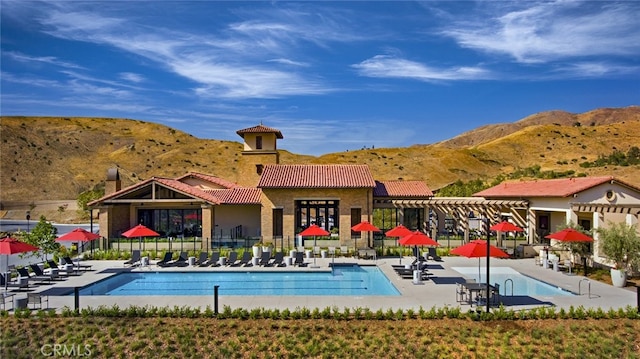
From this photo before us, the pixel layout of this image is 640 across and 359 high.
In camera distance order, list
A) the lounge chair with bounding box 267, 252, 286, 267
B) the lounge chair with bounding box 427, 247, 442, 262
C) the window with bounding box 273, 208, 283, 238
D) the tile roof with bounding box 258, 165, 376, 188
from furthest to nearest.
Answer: the window with bounding box 273, 208, 283, 238 < the tile roof with bounding box 258, 165, 376, 188 < the lounge chair with bounding box 427, 247, 442, 262 < the lounge chair with bounding box 267, 252, 286, 267

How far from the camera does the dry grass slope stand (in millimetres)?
81562

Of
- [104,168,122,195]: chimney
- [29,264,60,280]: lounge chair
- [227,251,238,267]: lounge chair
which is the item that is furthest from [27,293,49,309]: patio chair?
[104,168,122,195]: chimney

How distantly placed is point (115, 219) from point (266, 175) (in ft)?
35.1

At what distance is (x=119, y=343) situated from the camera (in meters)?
14.7

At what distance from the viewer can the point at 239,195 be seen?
115 ft

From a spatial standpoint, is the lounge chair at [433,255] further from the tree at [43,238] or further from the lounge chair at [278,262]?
the tree at [43,238]

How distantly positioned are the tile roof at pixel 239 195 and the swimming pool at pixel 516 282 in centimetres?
1520

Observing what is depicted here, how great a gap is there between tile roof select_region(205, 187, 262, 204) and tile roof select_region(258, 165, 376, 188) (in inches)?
71.7

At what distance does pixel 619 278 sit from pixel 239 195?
23757mm

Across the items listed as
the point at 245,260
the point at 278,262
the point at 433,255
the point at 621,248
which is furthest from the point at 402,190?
the point at 621,248

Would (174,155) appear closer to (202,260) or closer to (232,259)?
(202,260)

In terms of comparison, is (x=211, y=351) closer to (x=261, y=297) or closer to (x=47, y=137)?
(x=261, y=297)

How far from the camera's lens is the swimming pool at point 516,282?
19.8 metres

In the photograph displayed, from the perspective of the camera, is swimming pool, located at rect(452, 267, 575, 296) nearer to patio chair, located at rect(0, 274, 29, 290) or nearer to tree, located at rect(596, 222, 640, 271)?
tree, located at rect(596, 222, 640, 271)
